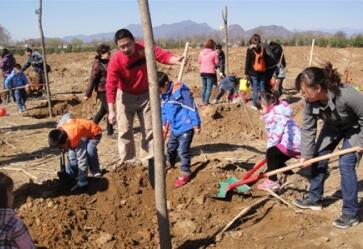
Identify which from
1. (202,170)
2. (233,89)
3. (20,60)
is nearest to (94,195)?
(202,170)

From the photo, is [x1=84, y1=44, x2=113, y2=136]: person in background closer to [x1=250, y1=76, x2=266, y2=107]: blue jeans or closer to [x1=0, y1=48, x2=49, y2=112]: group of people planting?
[x1=0, y1=48, x2=49, y2=112]: group of people planting

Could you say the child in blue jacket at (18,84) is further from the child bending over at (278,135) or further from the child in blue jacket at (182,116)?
the child bending over at (278,135)

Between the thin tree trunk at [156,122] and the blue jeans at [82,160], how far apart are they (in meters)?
1.71

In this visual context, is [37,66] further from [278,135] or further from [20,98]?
[278,135]

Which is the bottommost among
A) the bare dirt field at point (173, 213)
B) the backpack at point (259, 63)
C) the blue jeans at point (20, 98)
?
the bare dirt field at point (173, 213)

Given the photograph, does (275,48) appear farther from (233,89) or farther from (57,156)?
(57,156)

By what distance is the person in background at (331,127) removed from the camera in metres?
3.75

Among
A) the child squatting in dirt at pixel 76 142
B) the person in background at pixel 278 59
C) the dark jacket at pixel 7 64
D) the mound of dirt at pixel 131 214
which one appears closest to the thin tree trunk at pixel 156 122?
the mound of dirt at pixel 131 214

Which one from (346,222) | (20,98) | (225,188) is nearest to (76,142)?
(225,188)

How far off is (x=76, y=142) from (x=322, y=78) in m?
2.70

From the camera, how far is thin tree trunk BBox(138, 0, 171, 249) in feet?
10.6

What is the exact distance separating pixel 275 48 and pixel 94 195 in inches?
298

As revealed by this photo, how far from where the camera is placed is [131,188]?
523 centimetres

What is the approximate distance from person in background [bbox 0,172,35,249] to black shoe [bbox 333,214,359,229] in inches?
110
